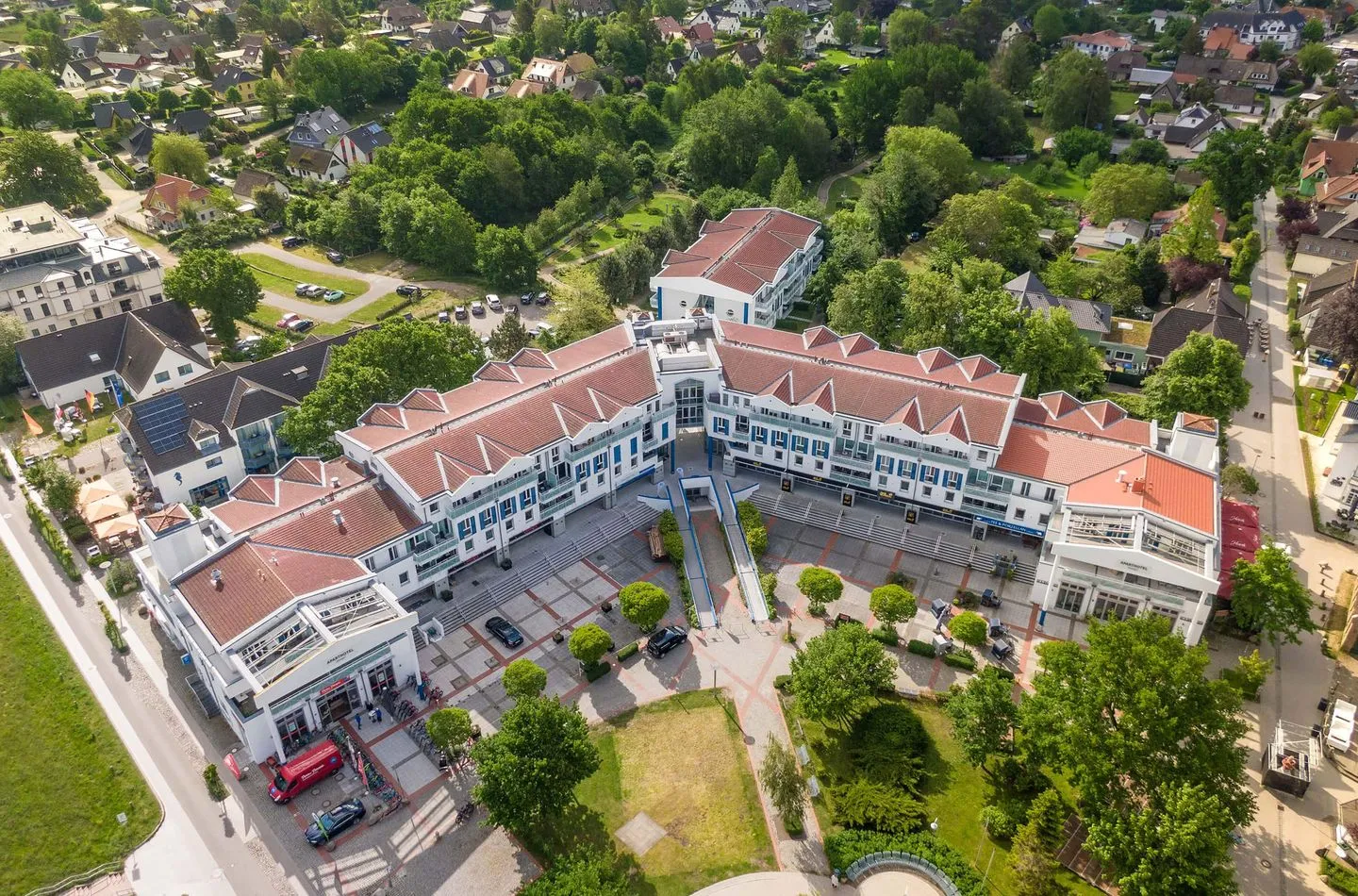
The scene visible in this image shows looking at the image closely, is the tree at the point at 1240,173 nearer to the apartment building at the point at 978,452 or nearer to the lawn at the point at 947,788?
the apartment building at the point at 978,452

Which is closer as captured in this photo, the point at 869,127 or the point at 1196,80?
the point at 869,127

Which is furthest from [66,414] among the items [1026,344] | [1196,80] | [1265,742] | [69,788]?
[1196,80]

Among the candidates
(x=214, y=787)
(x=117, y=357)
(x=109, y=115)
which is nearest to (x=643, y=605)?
(x=214, y=787)

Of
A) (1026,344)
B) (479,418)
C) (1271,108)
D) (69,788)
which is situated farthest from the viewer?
(1271,108)

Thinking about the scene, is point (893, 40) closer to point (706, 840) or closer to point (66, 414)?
point (66, 414)

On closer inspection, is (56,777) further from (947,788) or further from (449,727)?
(947,788)

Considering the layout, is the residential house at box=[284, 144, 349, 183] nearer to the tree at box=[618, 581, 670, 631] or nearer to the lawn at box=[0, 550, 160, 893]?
the lawn at box=[0, 550, 160, 893]

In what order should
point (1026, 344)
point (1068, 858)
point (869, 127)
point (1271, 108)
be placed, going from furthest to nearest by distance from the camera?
point (1271, 108), point (869, 127), point (1026, 344), point (1068, 858)
